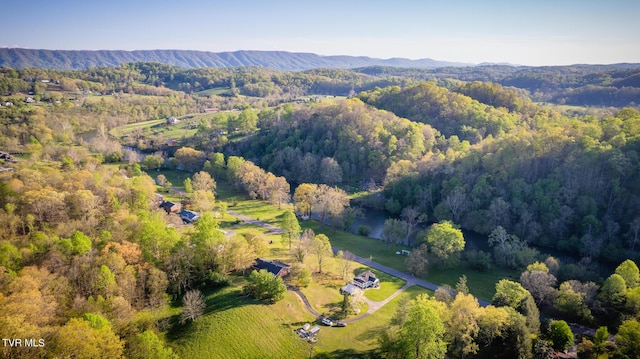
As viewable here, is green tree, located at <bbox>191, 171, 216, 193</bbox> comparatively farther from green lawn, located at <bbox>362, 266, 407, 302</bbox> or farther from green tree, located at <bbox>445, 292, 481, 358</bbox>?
green tree, located at <bbox>445, 292, 481, 358</bbox>

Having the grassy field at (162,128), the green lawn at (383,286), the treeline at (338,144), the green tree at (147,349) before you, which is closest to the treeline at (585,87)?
the treeline at (338,144)

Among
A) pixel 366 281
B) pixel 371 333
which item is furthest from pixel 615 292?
pixel 371 333

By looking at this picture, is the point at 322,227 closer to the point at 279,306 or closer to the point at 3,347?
the point at 279,306

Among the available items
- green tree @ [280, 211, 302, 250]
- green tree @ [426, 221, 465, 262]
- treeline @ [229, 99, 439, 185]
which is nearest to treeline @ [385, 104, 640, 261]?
treeline @ [229, 99, 439, 185]

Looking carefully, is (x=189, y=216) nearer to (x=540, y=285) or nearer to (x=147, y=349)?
(x=147, y=349)

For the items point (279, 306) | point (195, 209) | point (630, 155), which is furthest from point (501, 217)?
point (195, 209)

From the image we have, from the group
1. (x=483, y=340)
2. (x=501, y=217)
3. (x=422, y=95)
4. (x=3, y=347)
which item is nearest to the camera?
(x=3, y=347)
